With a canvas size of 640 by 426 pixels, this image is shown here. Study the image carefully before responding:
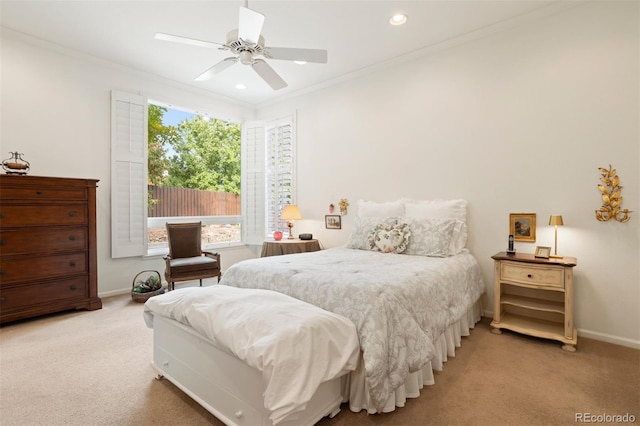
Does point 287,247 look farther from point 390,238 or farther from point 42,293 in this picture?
point 42,293

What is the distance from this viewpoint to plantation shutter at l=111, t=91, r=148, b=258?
413 centimetres

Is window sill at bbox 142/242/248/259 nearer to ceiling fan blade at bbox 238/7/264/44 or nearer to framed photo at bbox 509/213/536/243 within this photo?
ceiling fan blade at bbox 238/7/264/44

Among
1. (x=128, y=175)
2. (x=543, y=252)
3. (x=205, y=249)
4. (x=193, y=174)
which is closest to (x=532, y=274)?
(x=543, y=252)

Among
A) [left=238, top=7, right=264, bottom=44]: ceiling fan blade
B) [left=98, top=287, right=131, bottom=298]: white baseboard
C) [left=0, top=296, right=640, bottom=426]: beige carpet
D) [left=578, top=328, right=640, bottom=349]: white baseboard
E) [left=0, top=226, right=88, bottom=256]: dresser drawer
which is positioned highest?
[left=238, top=7, right=264, bottom=44]: ceiling fan blade

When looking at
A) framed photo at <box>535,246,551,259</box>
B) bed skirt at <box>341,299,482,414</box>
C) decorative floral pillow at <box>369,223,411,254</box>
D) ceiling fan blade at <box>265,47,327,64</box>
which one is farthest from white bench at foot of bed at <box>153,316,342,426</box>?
framed photo at <box>535,246,551,259</box>

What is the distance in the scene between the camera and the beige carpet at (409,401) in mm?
1741

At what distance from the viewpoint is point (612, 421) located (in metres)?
1.72

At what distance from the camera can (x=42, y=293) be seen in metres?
3.24

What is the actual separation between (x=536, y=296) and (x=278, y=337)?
2.77 metres

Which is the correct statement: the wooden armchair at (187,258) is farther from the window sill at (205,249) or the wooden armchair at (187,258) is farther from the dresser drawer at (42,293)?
the dresser drawer at (42,293)

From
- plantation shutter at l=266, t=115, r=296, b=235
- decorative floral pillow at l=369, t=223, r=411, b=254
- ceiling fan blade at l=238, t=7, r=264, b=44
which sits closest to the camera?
ceiling fan blade at l=238, t=7, r=264, b=44

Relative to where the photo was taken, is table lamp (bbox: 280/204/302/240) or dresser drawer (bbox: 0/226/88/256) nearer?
dresser drawer (bbox: 0/226/88/256)

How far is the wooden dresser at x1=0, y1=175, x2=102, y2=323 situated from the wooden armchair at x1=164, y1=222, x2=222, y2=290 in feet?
2.66

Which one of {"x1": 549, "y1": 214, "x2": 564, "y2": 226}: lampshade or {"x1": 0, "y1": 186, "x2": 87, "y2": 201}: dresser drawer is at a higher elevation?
{"x1": 0, "y1": 186, "x2": 87, "y2": 201}: dresser drawer
